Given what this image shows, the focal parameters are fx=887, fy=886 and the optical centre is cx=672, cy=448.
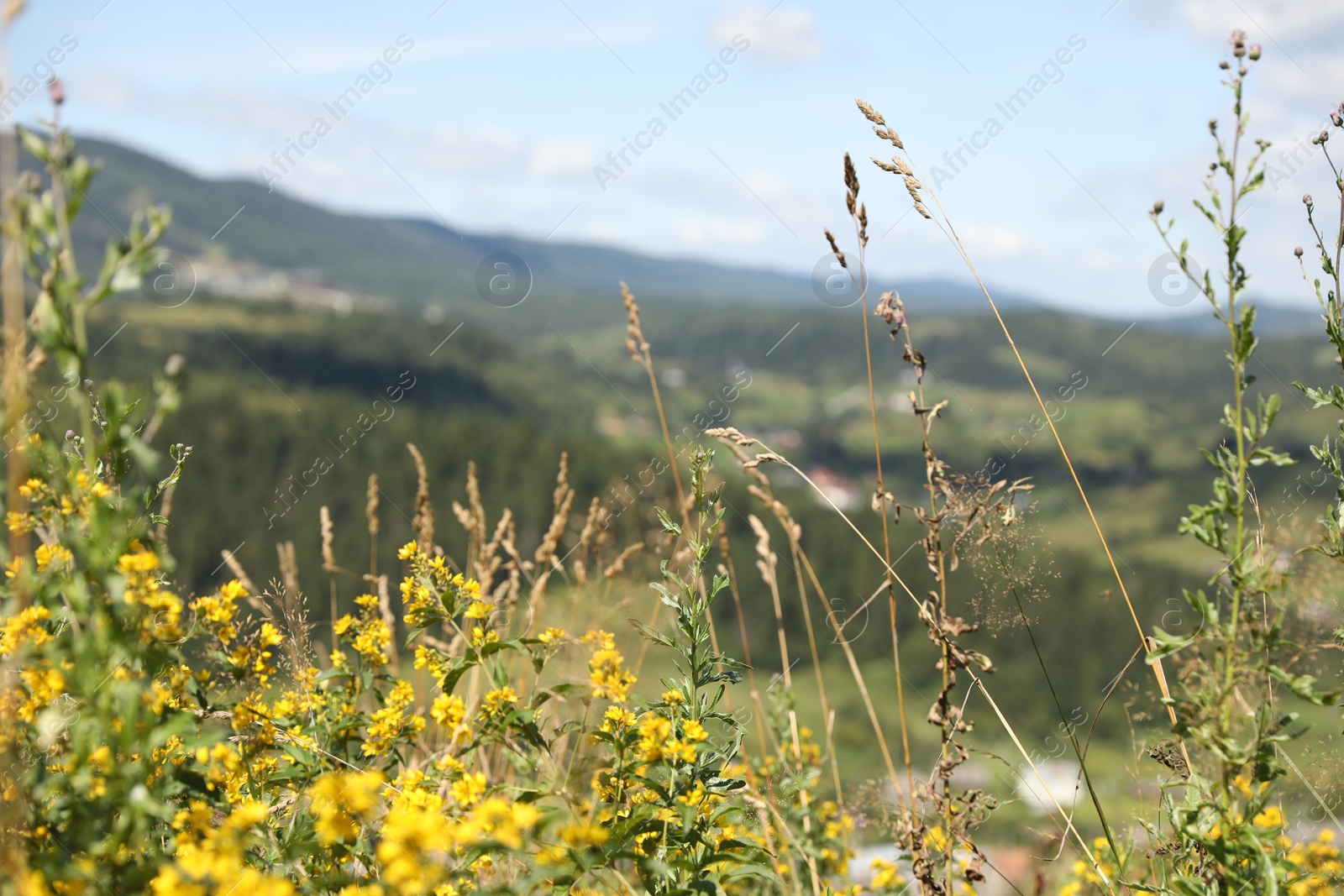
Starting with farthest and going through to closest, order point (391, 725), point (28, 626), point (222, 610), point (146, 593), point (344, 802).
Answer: point (391, 725) < point (222, 610) < point (28, 626) < point (344, 802) < point (146, 593)

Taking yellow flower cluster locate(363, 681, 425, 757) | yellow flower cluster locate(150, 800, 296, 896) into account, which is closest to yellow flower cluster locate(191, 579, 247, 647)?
yellow flower cluster locate(363, 681, 425, 757)

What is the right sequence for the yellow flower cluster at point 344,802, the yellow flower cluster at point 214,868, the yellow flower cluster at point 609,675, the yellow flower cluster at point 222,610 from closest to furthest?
1. the yellow flower cluster at point 214,868
2. the yellow flower cluster at point 344,802
3. the yellow flower cluster at point 222,610
4. the yellow flower cluster at point 609,675

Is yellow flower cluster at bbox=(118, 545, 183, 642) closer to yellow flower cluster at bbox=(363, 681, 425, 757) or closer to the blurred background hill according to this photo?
yellow flower cluster at bbox=(363, 681, 425, 757)

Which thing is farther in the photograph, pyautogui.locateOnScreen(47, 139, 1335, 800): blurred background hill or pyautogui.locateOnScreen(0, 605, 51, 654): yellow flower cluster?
pyautogui.locateOnScreen(47, 139, 1335, 800): blurred background hill

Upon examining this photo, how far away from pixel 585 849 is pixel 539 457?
302ft

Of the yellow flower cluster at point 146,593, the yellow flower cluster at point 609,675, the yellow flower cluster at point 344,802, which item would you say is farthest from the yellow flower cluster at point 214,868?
A: the yellow flower cluster at point 609,675

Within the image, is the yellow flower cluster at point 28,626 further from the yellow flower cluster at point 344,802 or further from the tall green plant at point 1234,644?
the tall green plant at point 1234,644

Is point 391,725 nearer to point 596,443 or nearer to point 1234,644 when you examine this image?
point 1234,644

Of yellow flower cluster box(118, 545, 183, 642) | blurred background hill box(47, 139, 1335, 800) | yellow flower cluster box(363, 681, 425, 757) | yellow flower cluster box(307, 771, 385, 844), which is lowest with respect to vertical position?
blurred background hill box(47, 139, 1335, 800)

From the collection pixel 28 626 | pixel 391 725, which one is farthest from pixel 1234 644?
pixel 28 626

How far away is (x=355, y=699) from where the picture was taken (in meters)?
2.33

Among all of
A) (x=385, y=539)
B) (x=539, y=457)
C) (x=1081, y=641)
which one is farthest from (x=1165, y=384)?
(x=385, y=539)

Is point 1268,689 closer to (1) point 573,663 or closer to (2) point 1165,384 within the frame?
(1) point 573,663

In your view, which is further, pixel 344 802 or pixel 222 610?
pixel 222 610
